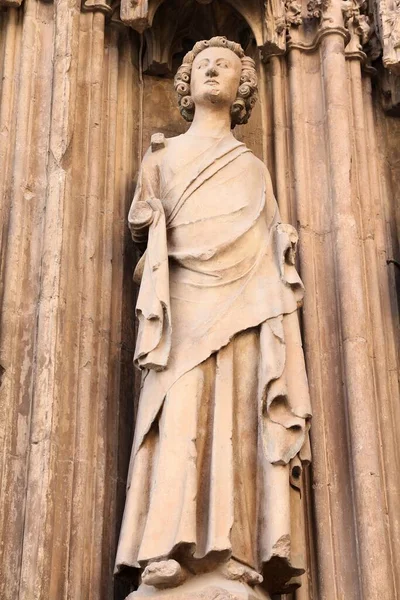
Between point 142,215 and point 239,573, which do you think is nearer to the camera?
point 239,573

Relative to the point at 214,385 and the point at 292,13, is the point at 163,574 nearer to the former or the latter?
the point at 214,385

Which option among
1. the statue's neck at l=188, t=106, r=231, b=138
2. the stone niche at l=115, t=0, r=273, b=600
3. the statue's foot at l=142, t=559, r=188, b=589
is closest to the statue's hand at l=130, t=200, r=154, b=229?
the statue's neck at l=188, t=106, r=231, b=138

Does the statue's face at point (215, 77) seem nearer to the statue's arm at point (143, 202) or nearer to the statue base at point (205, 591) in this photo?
the statue's arm at point (143, 202)

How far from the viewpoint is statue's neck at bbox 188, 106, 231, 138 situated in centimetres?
773

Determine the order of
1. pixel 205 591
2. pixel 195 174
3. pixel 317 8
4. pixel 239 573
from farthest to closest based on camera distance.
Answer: pixel 317 8 → pixel 195 174 → pixel 239 573 → pixel 205 591

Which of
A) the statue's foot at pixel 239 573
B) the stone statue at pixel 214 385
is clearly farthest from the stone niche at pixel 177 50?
the statue's foot at pixel 239 573

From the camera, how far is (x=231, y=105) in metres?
7.85

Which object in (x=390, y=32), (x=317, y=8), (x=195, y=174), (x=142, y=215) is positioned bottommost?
(x=142, y=215)

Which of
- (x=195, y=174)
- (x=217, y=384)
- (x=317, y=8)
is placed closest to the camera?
(x=217, y=384)

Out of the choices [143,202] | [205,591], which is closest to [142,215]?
[143,202]

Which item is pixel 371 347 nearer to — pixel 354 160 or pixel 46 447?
pixel 354 160

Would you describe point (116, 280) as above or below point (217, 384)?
above

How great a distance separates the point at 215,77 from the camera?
7.77 m

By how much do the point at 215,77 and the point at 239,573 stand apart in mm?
2890
